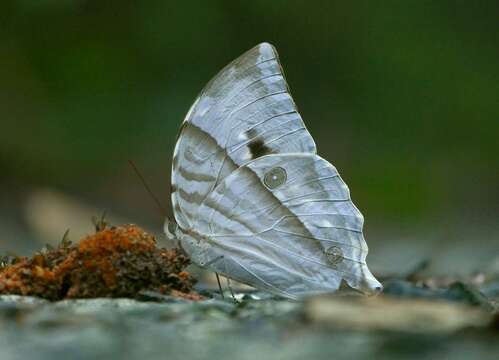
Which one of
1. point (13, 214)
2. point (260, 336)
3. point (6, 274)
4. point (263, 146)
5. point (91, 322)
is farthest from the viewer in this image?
point (13, 214)

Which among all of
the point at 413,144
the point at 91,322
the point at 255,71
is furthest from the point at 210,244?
the point at 413,144

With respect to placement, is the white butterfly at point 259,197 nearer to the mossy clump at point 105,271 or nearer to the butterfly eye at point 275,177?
the butterfly eye at point 275,177

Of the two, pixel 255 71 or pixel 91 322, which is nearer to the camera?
pixel 91 322

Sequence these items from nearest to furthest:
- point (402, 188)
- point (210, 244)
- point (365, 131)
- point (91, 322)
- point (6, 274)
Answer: point (91, 322) < point (6, 274) < point (210, 244) < point (402, 188) < point (365, 131)

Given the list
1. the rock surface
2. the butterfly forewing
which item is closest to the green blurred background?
the butterfly forewing

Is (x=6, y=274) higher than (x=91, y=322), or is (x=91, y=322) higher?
(x=6, y=274)

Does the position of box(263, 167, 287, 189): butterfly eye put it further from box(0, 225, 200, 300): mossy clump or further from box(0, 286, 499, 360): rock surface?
box(0, 286, 499, 360): rock surface

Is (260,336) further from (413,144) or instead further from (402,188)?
(413,144)
